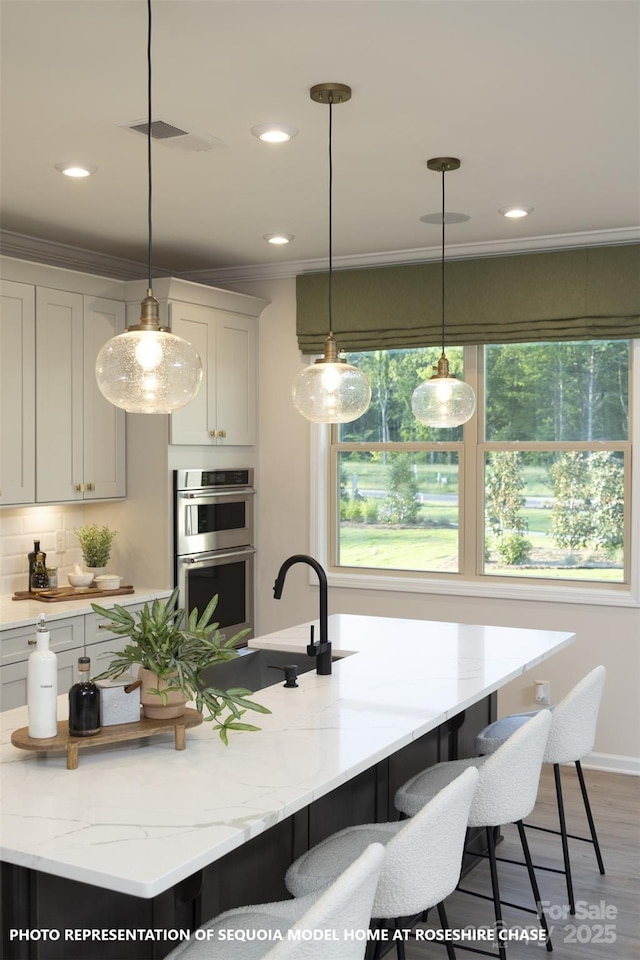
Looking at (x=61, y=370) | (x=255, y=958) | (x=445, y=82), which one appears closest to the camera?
(x=255, y=958)

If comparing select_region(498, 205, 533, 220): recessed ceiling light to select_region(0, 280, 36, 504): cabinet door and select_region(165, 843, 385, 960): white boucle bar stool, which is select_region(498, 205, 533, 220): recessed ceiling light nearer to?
select_region(0, 280, 36, 504): cabinet door

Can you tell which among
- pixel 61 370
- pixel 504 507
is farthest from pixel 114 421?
pixel 504 507

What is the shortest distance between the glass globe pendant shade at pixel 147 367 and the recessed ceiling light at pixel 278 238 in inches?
106

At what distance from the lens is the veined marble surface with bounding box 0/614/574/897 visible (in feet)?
5.33

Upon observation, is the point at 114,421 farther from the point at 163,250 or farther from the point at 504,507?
the point at 504,507

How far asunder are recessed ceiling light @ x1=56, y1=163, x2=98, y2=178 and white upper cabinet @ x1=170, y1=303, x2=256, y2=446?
4.16 ft

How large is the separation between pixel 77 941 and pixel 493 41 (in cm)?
237

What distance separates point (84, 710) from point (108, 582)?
2699mm

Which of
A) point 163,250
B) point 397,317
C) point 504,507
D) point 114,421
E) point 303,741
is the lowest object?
point 303,741

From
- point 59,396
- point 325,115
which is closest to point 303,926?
point 325,115

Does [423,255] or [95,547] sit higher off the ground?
[423,255]

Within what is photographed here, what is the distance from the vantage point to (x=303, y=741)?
89.3 inches

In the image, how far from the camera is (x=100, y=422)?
4875 mm

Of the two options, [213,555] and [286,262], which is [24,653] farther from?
[286,262]
